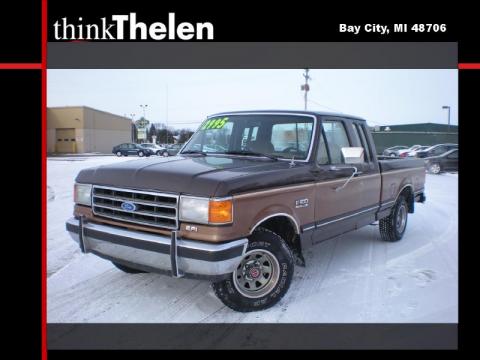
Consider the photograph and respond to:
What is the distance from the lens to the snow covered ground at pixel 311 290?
3704mm

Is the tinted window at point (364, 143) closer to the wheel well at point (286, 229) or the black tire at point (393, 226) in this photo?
the black tire at point (393, 226)

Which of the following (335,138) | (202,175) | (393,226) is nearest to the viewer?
(202,175)

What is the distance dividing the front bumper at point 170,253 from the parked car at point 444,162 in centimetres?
1786

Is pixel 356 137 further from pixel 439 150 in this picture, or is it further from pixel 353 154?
pixel 439 150

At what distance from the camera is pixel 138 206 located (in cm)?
372

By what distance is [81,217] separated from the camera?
4.11 metres

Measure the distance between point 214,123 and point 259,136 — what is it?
80cm

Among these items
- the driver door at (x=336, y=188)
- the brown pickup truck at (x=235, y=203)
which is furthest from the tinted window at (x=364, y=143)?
the brown pickup truck at (x=235, y=203)

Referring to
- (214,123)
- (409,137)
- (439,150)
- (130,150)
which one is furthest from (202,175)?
(409,137)

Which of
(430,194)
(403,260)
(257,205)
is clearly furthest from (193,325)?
(430,194)

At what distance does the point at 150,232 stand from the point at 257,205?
102cm

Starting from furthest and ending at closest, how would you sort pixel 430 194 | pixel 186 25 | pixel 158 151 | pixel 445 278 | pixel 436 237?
pixel 158 151, pixel 430 194, pixel 436 237, pixel 445 278, pixel 186 25

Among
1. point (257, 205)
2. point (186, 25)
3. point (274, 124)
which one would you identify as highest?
point (186, 25)
